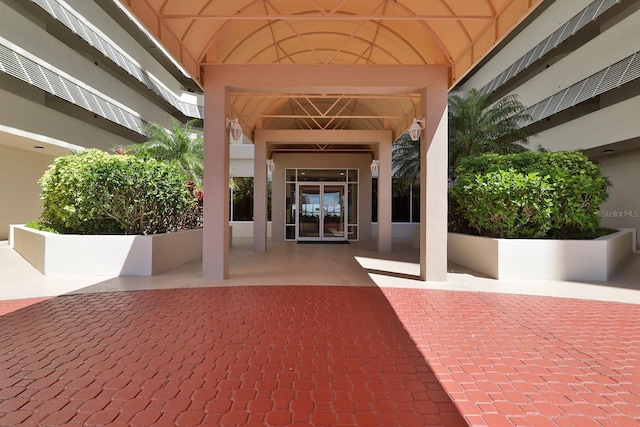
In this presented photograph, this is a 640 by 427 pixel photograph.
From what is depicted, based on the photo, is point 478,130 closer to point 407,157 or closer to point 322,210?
point 407,157

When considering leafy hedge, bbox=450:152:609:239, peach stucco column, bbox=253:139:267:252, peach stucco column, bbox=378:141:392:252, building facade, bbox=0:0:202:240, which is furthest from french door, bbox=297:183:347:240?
leafy hedge, bbox=450:152:609:239

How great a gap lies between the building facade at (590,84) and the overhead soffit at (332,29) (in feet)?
33.8

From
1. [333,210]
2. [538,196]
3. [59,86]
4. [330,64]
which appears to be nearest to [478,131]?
[538,196]

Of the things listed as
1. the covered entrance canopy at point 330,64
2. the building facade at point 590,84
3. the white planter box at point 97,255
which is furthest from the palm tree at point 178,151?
the building facade at point 590,84

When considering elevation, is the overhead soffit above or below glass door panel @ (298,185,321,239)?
above

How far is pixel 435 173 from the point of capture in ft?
26.2

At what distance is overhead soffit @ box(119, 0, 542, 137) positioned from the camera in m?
6.45

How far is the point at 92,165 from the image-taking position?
28.9 feet

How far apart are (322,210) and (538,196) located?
11.2 metres

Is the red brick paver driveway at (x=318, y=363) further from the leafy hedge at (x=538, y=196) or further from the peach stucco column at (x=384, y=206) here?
the peach stucco column at (x=384, y=206)

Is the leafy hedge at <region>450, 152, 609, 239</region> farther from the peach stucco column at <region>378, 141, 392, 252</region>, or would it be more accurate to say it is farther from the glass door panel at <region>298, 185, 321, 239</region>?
the glass door panel at <region>298, 185, 321, 239</region>

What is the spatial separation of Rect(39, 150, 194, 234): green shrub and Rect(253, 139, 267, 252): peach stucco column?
14.5 ft

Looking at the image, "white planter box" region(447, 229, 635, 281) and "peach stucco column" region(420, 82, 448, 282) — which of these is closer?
"peach stucco column" region(420, 82, 448, 282)

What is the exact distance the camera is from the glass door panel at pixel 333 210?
18453mm
